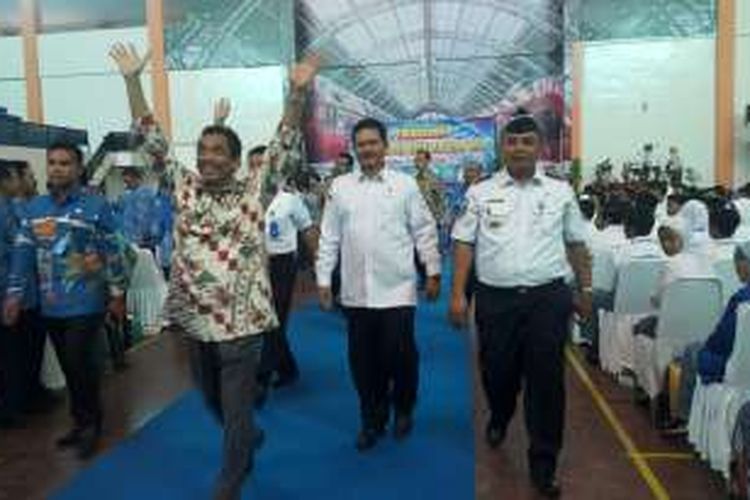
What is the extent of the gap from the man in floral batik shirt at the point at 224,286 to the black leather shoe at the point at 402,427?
4.04ft

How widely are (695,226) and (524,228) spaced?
3.76 m

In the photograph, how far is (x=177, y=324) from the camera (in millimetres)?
4035

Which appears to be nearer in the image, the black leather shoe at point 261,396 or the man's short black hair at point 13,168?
the black leather shoe at point 261,396

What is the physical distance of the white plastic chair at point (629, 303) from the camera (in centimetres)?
608

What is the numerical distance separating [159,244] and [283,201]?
16.0 ft

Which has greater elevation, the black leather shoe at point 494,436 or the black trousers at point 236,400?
the black trousers at point 236,400

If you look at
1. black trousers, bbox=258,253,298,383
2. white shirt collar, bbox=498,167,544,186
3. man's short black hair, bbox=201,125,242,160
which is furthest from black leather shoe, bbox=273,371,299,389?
man's short black hair, bbox=201,125,242,160

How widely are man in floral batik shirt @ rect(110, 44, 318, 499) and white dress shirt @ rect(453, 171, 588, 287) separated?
1.02 metres

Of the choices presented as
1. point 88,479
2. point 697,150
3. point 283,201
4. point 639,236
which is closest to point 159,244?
point 283,201

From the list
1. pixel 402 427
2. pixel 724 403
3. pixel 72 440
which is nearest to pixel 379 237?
pixel 402 427

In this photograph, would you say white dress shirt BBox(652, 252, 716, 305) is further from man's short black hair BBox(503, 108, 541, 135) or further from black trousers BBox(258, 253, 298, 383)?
black trousers BBox(258, 253, 298, 383)

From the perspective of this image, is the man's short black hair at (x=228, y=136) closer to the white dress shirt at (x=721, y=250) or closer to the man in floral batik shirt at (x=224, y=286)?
the man in floral batik shirt at (x=224, y=286)

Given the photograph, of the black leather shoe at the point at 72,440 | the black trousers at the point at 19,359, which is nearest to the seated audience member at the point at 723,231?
the black leather shoe at the point at 72,440

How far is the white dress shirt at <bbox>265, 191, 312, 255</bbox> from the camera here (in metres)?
6.23
